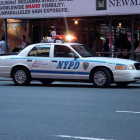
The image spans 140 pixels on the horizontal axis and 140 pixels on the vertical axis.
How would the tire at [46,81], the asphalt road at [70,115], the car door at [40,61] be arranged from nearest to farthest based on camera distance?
the asphalt road at [70,115]
the car door at [40,61]
the tire at [46,81]

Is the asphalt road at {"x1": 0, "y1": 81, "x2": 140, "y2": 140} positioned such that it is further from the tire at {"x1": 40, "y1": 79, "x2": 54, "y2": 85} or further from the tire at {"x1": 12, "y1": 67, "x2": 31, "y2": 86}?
the tire at {"x1": 40, "y1": 79, "x2": 54, "y2": 85}

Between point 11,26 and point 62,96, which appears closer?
point 62,96

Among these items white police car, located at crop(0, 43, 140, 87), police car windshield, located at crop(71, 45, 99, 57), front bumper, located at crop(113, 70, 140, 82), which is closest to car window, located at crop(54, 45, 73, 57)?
white police car, located at crop(0, 43, 140, 87)

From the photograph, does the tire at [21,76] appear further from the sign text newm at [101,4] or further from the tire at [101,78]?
the sign text newm at [101,4]

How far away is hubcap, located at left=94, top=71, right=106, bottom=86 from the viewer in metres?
14.4

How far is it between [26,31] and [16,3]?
8.75 ft

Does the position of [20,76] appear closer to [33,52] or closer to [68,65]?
[33,52]

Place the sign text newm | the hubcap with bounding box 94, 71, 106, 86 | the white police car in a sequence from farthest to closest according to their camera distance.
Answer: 1. the sign text newm
2. the hubcap with bounding box 94, 71, 106, 86
3. the white police car

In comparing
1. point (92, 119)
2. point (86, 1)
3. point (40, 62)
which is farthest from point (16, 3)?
point (92, 119)

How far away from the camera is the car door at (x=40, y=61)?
15250 mm

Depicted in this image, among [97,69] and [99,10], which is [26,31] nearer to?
[99,10]

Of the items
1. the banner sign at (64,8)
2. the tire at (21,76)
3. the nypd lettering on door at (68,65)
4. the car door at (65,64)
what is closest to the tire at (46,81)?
the tire at (21,76)

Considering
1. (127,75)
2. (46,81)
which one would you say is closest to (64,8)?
(46,81)

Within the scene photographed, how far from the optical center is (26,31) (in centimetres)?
2422
